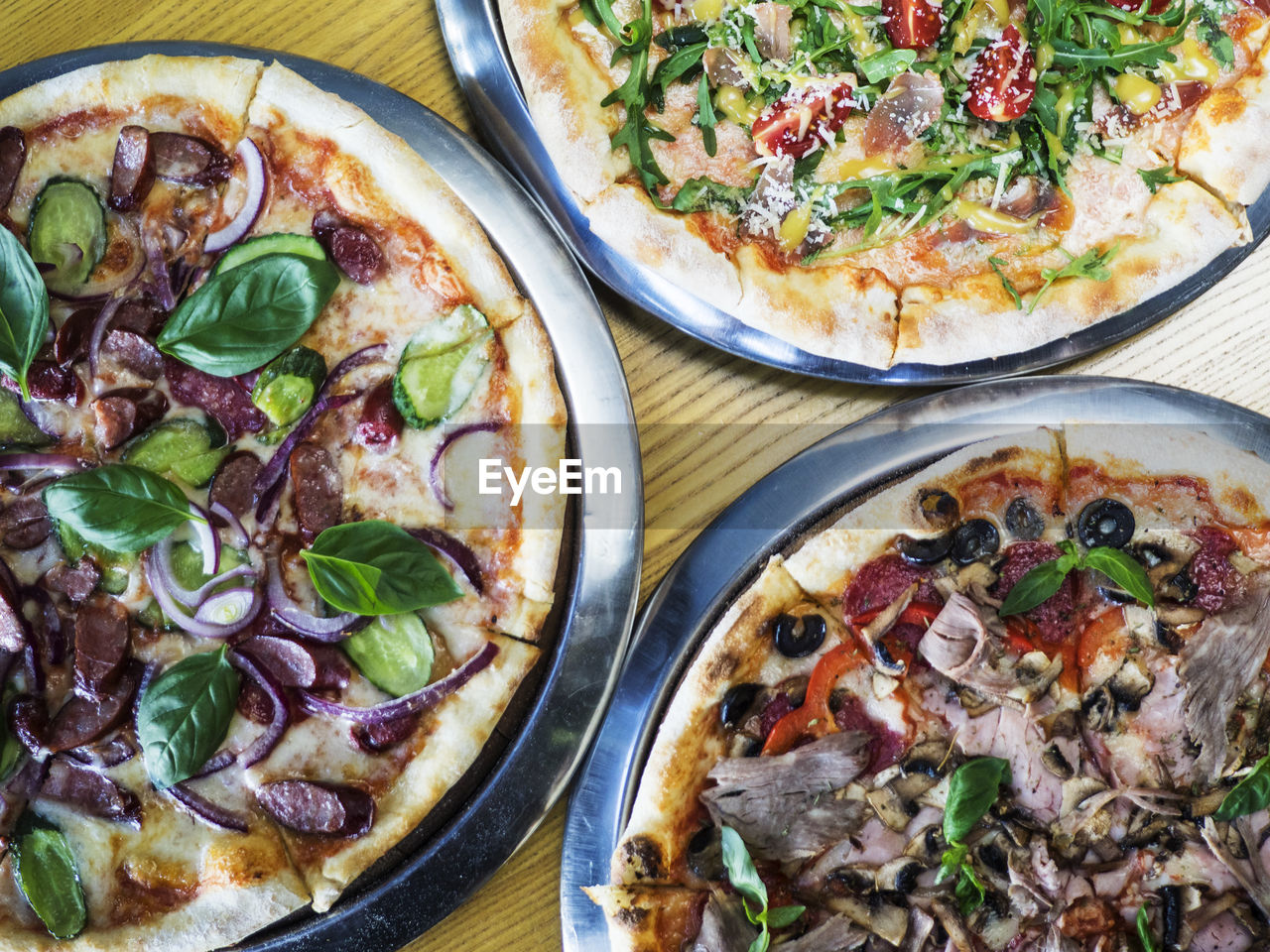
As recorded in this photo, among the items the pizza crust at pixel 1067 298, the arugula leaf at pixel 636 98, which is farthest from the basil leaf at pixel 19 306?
the pizza crust at pixel 1067 298

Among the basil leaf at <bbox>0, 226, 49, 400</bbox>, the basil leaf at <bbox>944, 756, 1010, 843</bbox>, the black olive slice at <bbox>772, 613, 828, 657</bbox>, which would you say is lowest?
the basil leaf at <bbox>944, 756, 1010, 843</bbox>

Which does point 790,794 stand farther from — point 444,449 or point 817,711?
point 444,449

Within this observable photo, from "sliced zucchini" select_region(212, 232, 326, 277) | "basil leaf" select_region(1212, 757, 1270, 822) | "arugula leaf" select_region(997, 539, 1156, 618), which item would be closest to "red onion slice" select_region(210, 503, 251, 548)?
"sliced zucchini" select_region(212, 232, 326, 277)

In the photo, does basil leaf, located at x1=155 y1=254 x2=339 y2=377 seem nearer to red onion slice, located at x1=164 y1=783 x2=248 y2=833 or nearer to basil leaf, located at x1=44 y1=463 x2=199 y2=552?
basil leaf, located at x1=44 y1=463 x2=199 y2=552

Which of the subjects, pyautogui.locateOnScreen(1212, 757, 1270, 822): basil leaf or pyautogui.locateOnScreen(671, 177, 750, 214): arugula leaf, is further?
pyautogui.locateOnScreen(671, 177, 750, 214): arugula leaf

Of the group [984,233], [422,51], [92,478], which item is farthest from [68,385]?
[984,233]

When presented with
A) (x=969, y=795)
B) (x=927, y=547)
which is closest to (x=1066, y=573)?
(x=927, y=547)

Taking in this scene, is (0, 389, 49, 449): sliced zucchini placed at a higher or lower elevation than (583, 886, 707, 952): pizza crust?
higher

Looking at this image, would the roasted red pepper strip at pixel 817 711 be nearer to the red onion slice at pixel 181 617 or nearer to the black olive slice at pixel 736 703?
the black olive slice at pixel 736 703
